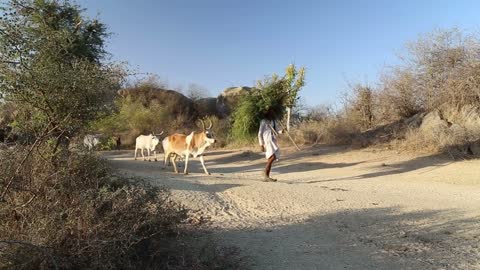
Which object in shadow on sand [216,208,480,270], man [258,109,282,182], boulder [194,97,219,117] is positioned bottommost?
shadow on sand [216,208,480,270]

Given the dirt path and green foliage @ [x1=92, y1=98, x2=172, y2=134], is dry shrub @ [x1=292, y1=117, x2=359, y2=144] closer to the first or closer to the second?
the dirt path

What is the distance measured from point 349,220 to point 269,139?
4.86 m

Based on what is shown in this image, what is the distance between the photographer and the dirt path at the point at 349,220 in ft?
18.2

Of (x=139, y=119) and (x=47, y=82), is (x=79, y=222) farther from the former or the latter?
(x=139, y=119)

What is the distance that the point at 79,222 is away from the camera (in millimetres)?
4082

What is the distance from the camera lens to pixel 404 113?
2088 centimetres

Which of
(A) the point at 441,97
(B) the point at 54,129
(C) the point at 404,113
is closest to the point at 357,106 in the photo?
(C) the point at 404,113

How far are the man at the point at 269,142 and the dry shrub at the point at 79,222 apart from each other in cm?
674

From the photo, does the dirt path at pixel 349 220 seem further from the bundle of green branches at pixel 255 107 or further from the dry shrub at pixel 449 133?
the dry shrub at pixel 449 133

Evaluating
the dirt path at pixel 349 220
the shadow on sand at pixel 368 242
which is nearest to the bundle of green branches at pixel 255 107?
the dirt path at pixel 349 220

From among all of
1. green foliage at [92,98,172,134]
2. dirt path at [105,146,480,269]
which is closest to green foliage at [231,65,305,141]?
dirt path at [105,146,480,269]

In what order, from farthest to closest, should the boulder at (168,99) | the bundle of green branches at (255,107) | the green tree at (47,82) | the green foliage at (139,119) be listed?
the boulder at (168,99) < the green foliage at (139,119) < the bundle of green branches at (255,107) < the green tree at (47,82)

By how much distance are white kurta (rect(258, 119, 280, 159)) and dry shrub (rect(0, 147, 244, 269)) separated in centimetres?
674

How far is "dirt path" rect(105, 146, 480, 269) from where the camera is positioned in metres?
5.55
